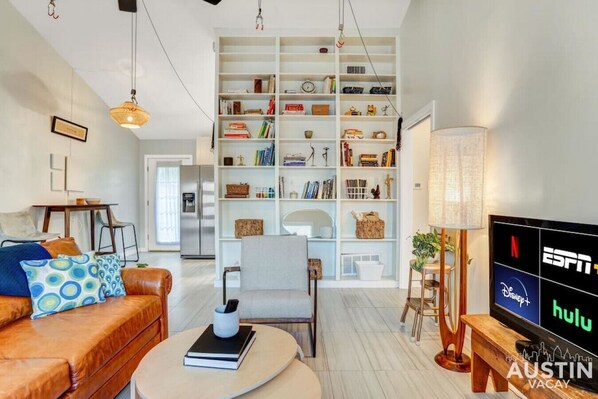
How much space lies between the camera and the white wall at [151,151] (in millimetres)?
6629

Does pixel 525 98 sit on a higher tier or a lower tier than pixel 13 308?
higher

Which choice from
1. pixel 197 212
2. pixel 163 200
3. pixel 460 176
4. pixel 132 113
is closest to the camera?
pixel 460 176

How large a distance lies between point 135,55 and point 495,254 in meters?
4.93

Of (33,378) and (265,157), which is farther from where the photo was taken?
(265,157)

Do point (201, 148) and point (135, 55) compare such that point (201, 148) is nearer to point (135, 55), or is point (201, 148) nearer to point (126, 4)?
point (135, 55)

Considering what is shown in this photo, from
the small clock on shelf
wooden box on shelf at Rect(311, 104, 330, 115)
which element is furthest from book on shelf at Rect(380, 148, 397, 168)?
the small clock on shelf

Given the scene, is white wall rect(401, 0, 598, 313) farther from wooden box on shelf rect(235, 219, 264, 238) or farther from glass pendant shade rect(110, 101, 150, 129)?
glass pendant shade rect(110, 101, 150, 129)

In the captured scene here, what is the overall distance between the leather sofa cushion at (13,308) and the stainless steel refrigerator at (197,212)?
4.04 meters

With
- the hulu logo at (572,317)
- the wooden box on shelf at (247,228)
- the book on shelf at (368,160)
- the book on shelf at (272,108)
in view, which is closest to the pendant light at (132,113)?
the book on shelf at (272,108)

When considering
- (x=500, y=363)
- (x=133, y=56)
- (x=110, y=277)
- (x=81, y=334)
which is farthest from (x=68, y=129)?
(x=500, y=363)

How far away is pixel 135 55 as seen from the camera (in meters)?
4.47

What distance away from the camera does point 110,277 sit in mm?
2221

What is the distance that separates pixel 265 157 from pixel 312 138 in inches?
26.1

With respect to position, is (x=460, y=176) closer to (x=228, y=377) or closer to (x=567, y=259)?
(x=567, y=259)
